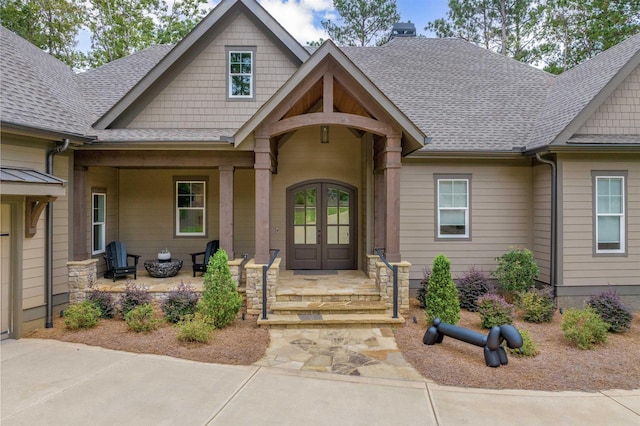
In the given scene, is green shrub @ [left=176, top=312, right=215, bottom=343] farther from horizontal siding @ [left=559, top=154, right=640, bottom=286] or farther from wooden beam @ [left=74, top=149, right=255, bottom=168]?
horizontal siding @ [left=559, top=154, right=640, bottom=286]

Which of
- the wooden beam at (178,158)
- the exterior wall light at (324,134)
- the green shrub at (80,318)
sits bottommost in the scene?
the green shrub at (80,318)

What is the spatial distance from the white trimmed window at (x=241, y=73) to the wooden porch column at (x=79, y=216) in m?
3.98

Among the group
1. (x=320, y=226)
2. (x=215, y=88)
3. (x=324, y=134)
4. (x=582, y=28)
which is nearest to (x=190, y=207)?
(x=215, y=88)

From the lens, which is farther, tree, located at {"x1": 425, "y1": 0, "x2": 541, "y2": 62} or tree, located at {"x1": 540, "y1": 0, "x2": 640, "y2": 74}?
tree, located at {"x1": 425, "y1": 0, "x2": 541, "y2": 62}

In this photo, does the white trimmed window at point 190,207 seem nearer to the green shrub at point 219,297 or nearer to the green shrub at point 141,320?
the green shrub at point 219,297

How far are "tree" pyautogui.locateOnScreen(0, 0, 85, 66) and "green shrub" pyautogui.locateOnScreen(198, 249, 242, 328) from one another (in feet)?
64.0

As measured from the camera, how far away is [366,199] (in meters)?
9.61

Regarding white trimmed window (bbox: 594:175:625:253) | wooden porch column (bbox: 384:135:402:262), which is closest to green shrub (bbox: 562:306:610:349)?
white trimmed window (bbox: 594:175:625:253)

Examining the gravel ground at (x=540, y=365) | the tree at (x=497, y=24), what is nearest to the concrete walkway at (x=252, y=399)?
the gravel ground at (x=540, y=365)

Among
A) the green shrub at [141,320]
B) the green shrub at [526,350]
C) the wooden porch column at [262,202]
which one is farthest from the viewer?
the wooden porch column at [262,202]

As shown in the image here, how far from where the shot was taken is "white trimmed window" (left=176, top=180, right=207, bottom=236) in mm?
10266

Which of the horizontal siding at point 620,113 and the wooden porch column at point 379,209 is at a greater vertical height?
the horizontal siding at point 620,113

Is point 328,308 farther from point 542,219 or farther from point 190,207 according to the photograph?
point 542,219

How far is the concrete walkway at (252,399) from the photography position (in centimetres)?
393
